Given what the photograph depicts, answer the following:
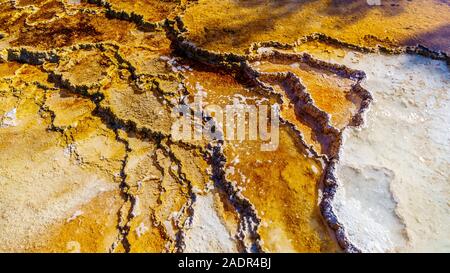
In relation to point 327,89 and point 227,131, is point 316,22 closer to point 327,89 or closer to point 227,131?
point 327,89

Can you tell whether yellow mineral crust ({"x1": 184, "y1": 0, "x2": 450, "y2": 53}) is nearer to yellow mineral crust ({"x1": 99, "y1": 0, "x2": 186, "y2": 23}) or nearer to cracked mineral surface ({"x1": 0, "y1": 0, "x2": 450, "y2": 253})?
cracked mineral surface ({"x1": 0, "y1": 0, "x2": 450, "y2": 253})

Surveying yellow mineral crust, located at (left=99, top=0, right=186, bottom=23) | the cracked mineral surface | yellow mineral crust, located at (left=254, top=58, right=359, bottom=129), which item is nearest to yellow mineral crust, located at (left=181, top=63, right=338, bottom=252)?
the cracked mineral surface

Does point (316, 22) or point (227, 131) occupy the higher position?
point (316, 22)

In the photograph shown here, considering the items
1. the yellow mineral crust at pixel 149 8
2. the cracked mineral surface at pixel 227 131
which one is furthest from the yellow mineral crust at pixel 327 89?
the yellow mineral crust at pixel 149 8

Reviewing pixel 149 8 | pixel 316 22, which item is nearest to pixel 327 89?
pixel 316 22

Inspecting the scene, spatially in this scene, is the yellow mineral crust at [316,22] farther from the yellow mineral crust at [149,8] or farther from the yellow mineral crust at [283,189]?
the yellow mineral crust at [283,189]

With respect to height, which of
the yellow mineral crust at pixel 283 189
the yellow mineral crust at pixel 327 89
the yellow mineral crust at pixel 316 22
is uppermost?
the yellow mineral crust at pixel 316 22
